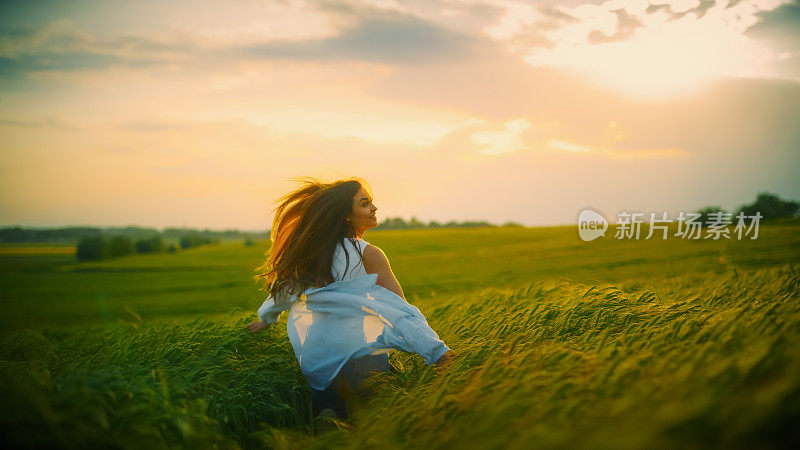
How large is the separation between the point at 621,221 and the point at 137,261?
5694 cm

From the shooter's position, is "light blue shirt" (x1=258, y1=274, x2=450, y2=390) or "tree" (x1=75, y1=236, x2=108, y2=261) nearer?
"light blue shirt" (x1=258, y1=274, x2=450, y2=390)

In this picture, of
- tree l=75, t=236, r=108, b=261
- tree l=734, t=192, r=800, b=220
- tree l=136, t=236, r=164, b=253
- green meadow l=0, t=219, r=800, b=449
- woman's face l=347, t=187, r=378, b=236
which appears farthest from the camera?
tree l=136, t=236, r=164, b=253

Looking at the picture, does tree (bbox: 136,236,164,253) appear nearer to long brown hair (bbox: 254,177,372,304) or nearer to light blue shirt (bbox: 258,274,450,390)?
long brown hair (bbox: 254,177,372,304)

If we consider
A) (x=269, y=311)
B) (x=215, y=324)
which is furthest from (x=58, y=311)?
(x=269, y=311)

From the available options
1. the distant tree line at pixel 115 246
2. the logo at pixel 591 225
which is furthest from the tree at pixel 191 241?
the logo at pixel 591 225

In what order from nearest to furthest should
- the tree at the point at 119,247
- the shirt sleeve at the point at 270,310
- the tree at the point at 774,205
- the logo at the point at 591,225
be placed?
the shirt sleeve at the point at 270,310, the logo at the point at 591,225, the tree at the point at 774,205, the tree at the point at 119,247

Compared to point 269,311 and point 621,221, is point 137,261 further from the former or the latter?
point 269,311

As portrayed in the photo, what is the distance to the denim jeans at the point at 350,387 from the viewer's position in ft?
13.2

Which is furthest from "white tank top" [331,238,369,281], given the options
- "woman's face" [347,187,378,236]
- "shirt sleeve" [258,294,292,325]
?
"shirt sleeve" [258,294,292,325]

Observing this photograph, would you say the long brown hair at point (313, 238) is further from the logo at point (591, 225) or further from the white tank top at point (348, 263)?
the logo at point (591, 225)

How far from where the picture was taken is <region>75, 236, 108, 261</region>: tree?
64.8 metres

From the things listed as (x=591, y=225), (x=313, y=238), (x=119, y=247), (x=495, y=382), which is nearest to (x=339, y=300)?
(x=313, y=238)

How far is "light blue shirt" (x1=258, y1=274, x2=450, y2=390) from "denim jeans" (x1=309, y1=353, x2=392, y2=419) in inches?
2.2

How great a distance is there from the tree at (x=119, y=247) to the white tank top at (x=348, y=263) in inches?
2888
